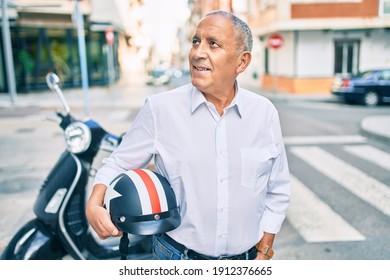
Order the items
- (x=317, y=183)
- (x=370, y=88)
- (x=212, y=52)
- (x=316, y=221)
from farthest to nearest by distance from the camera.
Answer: (x=370, y=88) → (x=317, y=183) → (x=316, y=221) → (x=212, y=52)

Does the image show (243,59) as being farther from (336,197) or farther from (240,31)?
(336,197)

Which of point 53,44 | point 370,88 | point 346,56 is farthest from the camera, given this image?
point 53,44

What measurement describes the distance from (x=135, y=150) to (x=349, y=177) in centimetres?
500

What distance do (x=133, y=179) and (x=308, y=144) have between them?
290 inches

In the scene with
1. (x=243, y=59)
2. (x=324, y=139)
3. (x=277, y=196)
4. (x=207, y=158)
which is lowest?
(x=324, y=139)

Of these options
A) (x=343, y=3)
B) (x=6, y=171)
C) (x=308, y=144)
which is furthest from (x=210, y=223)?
(x=343, y=3)

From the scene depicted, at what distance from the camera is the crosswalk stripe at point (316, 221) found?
13.2 feet

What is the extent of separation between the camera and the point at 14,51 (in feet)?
72.4

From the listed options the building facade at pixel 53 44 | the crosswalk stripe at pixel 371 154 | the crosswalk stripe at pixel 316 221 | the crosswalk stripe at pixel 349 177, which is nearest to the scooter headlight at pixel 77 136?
the crosswalk stripe at pixel 316 221

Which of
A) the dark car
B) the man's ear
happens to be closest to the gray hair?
the man's ear

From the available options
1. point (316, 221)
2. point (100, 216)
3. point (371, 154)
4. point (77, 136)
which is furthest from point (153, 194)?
point (371, 154)

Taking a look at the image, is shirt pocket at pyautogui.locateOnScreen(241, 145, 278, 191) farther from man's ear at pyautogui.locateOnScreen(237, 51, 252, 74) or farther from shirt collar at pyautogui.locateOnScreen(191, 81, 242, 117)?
man's ear at pyautogui.locateOnScreen(237, 51, 252, 74)

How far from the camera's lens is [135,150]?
1.68 metres

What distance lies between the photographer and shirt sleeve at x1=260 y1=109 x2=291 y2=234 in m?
1.81
